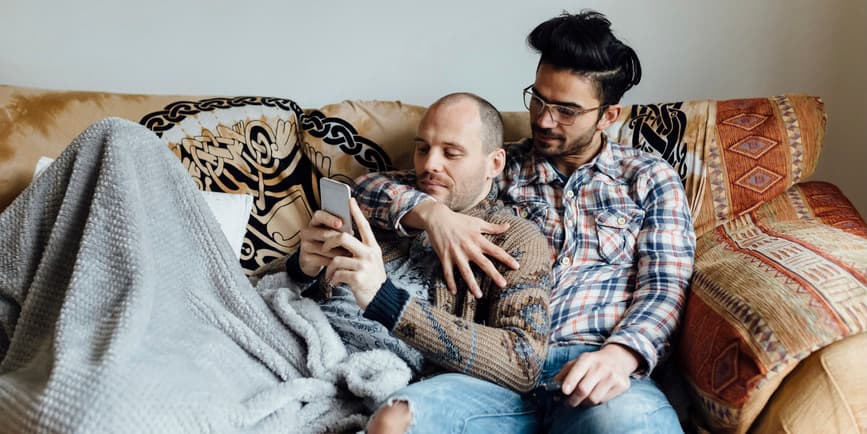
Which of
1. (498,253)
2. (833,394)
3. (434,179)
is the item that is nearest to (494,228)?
(498,253)

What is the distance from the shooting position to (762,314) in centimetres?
114

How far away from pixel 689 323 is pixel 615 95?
0.57 metres

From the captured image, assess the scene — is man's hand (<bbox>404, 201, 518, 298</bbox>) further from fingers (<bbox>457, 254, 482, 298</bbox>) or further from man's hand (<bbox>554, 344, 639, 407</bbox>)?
man's hand (<bbox>554, 344, 639, 407</bbox>)

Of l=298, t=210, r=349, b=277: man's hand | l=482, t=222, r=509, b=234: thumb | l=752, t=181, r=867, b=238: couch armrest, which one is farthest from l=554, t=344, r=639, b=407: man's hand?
l=752, t=181, r=867, b=238: couch armrest

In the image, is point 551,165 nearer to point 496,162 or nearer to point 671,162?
point 496,162

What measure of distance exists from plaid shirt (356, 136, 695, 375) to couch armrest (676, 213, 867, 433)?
7cm

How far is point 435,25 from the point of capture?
2.09 meters

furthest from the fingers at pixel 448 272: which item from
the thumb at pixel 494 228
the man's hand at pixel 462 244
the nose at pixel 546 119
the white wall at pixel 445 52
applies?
the white wall at pixel 445 52

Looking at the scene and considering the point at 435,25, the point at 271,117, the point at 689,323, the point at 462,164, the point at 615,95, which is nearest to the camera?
the point at 689,323

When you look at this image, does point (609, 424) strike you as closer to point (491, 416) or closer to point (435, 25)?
point (491, 416)

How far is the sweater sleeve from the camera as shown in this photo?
1142 millimetres

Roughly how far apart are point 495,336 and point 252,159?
2.76 feet

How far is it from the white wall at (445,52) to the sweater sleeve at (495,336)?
1067 mm

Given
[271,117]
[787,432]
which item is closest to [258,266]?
[271,117]
